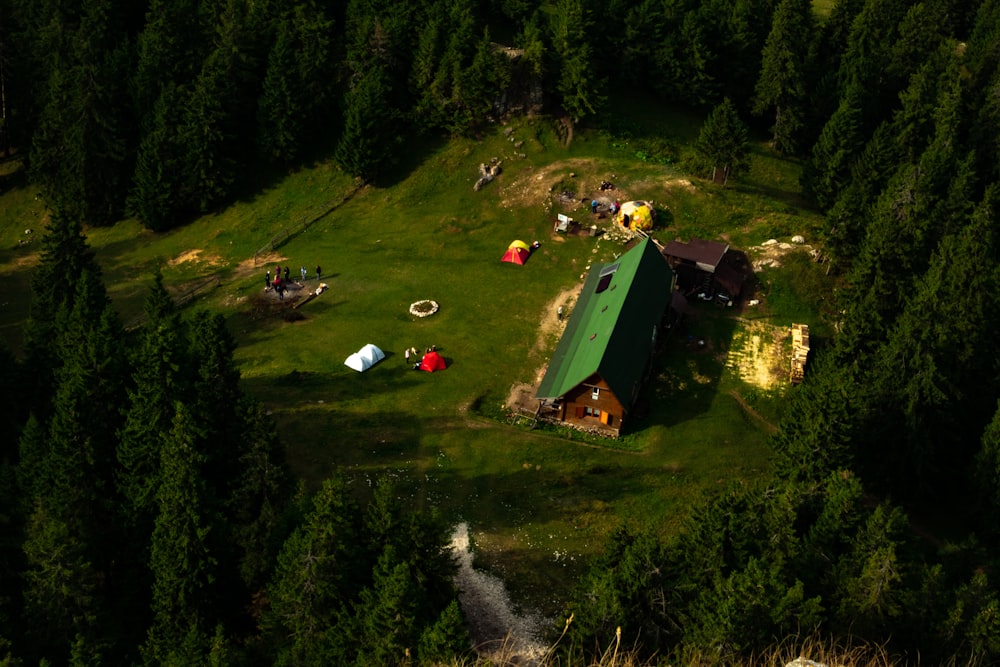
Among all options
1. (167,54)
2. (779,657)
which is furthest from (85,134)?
(779,657)

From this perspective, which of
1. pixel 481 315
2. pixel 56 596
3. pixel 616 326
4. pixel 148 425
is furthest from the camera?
pixel 481 315

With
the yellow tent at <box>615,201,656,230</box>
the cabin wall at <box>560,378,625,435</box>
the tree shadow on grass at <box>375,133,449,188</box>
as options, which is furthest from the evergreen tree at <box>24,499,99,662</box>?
the tree shadow on grass at <box>375,133,449,188</box>

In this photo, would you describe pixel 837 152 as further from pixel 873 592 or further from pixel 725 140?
pixel 873 592

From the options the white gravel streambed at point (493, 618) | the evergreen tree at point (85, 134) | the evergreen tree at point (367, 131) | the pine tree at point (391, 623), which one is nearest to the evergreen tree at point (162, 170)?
the evergreen tree at point (85, 134)

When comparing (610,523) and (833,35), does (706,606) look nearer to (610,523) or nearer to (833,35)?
(610,523)

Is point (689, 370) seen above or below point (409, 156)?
below

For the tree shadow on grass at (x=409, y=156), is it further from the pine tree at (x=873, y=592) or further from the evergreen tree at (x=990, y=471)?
the pine tree at (x=873, y=592)
